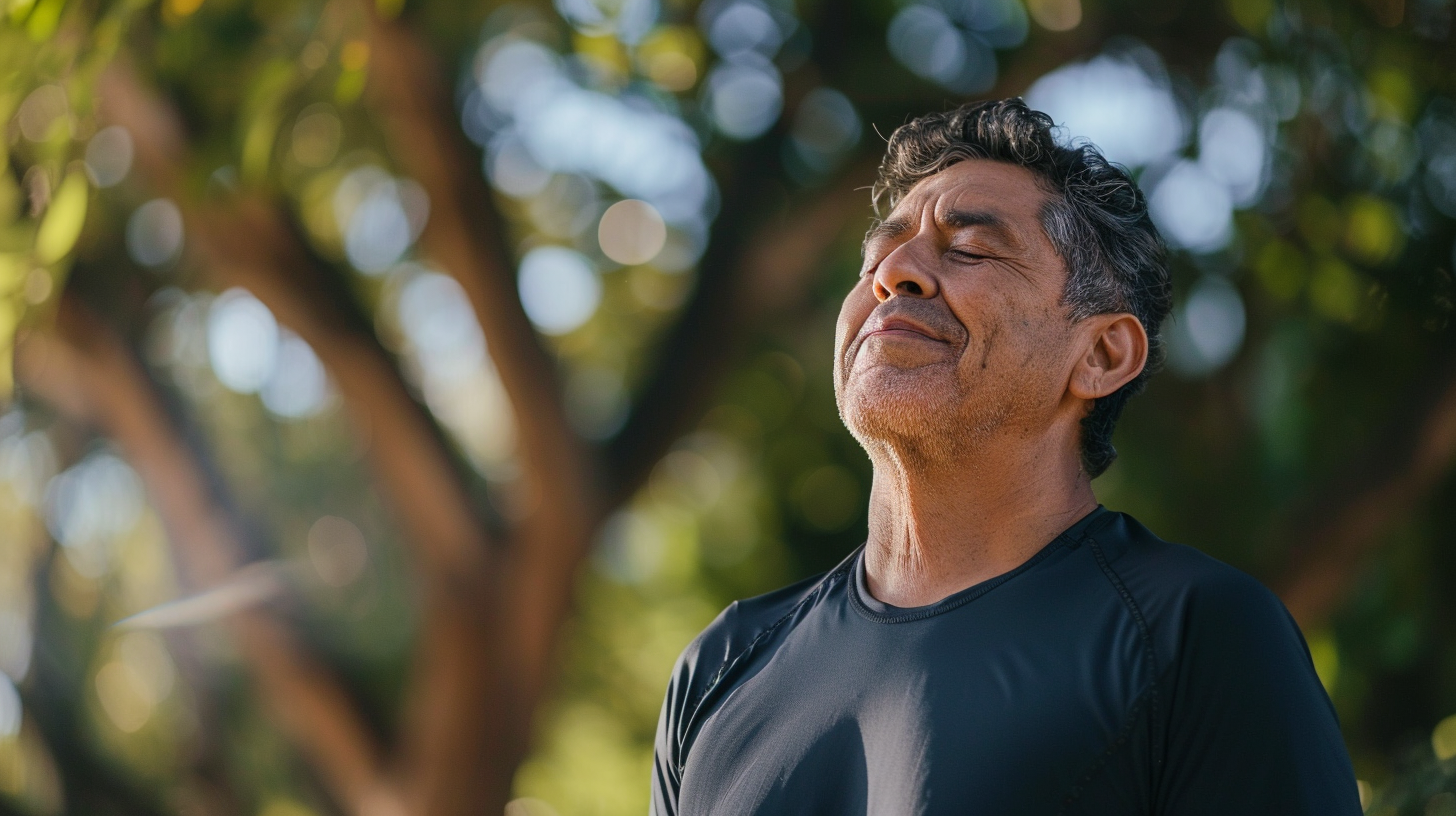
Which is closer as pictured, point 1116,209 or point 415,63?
point 1116,209

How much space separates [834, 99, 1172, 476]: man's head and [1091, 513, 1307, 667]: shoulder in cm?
33

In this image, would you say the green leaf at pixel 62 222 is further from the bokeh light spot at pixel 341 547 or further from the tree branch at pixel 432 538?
the bokeh light spot at pixel 341 547

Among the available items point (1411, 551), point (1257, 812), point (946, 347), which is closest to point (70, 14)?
point (946, 347)

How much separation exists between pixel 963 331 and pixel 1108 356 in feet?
0.86

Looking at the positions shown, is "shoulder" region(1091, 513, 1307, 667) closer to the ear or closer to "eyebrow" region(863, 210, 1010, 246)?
the ear

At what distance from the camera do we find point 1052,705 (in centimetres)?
153

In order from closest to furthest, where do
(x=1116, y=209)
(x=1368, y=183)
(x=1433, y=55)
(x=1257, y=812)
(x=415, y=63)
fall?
(x=1257, y=812)
(x=1116, y=209)
(x=1433, y=55)
(x=1368, y=183)
(x=415, y=63)

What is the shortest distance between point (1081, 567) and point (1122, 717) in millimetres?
260

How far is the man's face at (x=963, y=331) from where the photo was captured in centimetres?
182

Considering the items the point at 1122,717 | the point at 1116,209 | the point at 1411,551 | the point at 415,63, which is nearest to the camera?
the point at 1122,717

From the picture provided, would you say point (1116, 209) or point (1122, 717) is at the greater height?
point (1116, 209)

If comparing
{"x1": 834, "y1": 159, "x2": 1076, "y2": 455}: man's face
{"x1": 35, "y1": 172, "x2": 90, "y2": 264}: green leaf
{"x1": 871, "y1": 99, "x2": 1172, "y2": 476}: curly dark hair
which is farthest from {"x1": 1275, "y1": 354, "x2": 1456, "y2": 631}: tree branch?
{"x1": 35, "y1": 172, "x2": 90, "y2": 264}: green leaf

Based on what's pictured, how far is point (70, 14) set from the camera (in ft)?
7.91

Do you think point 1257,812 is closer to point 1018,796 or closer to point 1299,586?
point 1018,796
